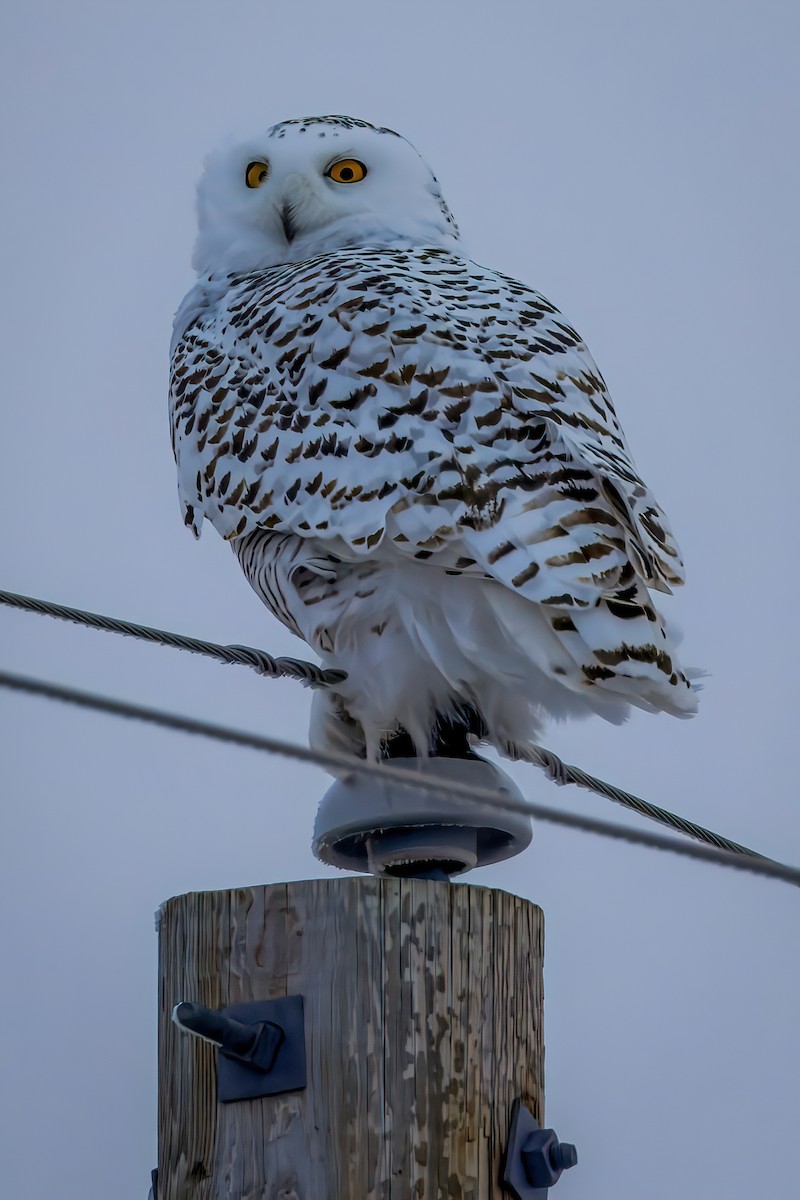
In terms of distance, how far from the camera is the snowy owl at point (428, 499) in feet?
12.0

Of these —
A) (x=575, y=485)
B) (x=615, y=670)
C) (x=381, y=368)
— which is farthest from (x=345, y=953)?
(x=381, y=368)

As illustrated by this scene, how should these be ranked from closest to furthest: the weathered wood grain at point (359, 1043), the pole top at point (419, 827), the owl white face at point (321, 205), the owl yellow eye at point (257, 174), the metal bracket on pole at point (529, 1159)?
1. the weathered wood grain at point (359, 1043)
2. the metal bracket on pole at point (529, 1159)
3. the pole top at point (419, 827)
4. the owl white face at point (321, 205)
5. the owl yellow eye at point (257, 174)

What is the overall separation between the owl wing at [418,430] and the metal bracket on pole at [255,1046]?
3.79 feet

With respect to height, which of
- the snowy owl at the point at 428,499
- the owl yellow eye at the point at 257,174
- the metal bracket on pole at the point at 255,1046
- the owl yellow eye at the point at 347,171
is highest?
the owl yellow eye at the point at 257,174

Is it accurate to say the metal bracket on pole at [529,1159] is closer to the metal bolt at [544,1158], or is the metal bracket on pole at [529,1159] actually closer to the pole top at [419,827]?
the metal bolt at [544,1158]

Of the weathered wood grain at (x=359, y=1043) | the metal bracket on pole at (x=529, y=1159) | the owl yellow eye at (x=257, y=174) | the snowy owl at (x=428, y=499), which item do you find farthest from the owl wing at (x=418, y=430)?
the metal bracket on pole at (x=529, y=1159)

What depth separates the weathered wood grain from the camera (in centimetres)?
268

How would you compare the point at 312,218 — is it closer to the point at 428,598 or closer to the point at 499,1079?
the point at 428,598

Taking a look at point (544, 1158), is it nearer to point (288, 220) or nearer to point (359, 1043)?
point (359, 1043)

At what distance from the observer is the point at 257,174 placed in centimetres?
507

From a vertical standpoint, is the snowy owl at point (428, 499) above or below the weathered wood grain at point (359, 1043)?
above

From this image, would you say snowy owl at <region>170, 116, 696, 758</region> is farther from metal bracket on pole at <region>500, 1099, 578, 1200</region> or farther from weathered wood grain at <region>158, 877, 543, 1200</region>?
metal bracket on pole at <region>500, 1099, 578, 1200</region>

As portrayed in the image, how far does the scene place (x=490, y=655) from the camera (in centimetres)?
373

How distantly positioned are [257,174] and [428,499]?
1699mm
